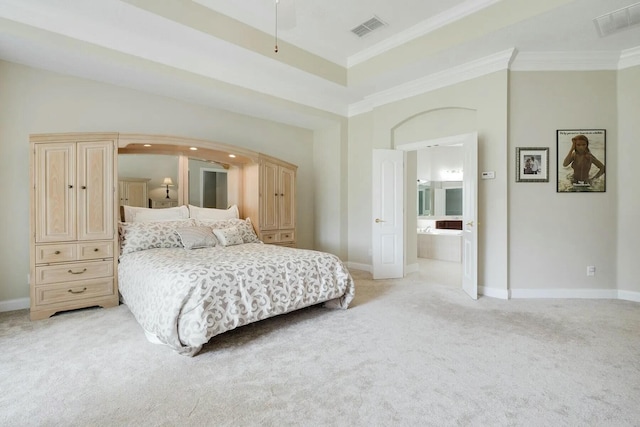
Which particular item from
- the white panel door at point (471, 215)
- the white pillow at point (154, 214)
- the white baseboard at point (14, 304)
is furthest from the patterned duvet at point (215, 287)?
the white panel door at point (471, 215)

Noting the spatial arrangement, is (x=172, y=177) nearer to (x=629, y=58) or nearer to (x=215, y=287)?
(x=215, y=287)

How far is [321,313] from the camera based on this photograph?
3.33 metres

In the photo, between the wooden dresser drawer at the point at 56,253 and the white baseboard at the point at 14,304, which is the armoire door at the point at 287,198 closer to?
the wooden dresser drawer at the point at 56,253

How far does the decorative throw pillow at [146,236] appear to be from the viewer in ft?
11.7

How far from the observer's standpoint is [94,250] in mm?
3410

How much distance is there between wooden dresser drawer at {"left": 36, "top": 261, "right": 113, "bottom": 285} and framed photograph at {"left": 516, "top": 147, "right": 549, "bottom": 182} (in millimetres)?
5101

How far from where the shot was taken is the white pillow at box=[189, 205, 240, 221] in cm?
443

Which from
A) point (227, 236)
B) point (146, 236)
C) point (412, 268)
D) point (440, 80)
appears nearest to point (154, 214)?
point (146, 236)

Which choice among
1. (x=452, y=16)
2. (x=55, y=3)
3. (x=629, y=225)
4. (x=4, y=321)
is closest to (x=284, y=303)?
(x=4, y=321)

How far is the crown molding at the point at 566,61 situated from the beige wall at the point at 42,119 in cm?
446

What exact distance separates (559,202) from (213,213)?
185 inches

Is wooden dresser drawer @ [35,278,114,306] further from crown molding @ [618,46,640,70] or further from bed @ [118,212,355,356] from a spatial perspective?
crown molding @ [618,46,640,70]

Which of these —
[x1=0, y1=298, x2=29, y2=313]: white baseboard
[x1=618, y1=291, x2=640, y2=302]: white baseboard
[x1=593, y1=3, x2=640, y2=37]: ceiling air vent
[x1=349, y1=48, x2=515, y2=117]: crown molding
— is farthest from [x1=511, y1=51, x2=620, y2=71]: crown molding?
[x1=0, y1=298, x2=29, y2=313]: white baseboard

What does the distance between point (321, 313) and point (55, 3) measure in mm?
3962
